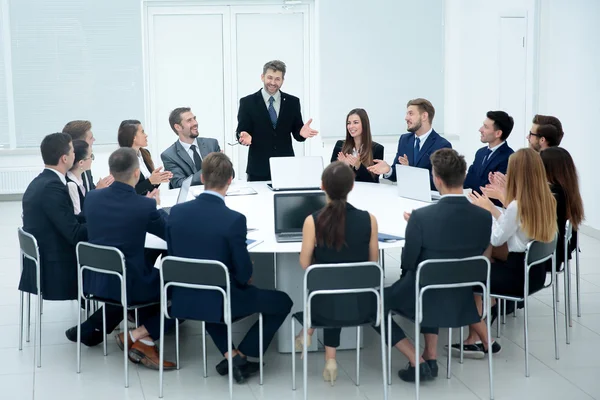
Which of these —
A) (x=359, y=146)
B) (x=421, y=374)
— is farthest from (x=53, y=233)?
(x=359, y=146)

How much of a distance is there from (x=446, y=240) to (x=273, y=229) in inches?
46.3

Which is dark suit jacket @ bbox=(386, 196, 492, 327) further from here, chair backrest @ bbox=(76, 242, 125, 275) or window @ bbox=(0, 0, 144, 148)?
window @ bbox=(0, 0, 144, 148)

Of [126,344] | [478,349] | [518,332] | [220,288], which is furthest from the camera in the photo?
[518,332]

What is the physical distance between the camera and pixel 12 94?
33.1 feet

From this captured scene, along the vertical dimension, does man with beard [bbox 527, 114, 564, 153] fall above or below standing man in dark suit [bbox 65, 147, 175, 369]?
above

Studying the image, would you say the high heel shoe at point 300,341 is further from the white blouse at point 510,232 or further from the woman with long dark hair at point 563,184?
the woman with long dark hair at point 563,184

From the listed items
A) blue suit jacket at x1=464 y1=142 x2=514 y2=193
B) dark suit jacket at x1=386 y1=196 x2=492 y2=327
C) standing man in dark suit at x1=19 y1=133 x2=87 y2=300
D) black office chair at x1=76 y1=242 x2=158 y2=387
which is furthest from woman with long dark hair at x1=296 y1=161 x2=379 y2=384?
blue suit jacket at x1=464 y1=142 x2=514 y2=193

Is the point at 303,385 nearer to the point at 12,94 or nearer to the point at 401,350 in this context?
the point at 401,350

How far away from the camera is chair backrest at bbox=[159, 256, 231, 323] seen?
13.4 ft

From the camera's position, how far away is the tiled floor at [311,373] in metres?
4.39

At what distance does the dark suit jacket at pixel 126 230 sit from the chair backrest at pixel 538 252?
77.8 inches

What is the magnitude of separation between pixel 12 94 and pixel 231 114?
2.64 meters

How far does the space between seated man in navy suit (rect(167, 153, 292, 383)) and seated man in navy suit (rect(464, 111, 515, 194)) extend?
232 cm

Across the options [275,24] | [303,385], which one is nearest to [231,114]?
[275,24]
